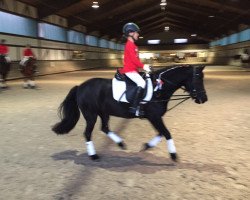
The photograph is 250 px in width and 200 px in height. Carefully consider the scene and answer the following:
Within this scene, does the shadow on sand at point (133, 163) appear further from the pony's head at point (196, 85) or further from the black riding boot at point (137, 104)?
the pony's head at point (196, 85)

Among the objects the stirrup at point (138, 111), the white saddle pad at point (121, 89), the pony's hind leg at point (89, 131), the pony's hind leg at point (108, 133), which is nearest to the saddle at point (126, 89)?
the white saddle pad at point (121, 89)

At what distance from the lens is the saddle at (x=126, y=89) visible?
545cm

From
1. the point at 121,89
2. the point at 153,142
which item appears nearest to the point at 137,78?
the point at 121,89

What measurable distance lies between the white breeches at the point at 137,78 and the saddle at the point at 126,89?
0.26 feet

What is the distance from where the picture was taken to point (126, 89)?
5543mm

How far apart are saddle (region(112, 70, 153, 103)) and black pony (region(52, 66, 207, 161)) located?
9 cm

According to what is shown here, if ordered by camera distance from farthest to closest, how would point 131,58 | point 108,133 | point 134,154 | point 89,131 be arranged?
point 108,133
point 134,154
point 89,131
point 131,58

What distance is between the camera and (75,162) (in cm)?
549

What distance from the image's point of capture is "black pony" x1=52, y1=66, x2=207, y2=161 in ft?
17.7

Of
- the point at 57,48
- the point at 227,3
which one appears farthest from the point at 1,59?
the point at 227,3

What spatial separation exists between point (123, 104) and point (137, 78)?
0.48m

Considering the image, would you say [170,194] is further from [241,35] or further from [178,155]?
[241,35]

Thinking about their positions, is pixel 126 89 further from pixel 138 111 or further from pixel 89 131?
pixel 89 131

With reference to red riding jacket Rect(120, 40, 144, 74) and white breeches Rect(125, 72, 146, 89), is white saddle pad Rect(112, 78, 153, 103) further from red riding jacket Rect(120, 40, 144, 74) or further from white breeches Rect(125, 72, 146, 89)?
red riding jacket Rect(120, 40, 144, 74)
